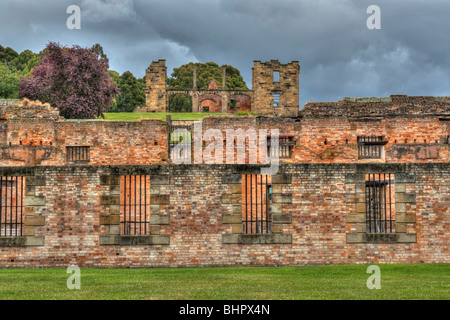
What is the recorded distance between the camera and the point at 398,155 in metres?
29.3

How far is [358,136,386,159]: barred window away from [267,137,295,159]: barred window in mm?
3446

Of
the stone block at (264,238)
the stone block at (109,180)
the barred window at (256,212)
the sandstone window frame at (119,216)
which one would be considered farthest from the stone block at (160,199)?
the barred window at (256,212)

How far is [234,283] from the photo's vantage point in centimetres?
1191

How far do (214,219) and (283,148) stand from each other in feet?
49.1

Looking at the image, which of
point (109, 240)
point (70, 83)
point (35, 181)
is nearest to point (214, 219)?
point (109, 240)

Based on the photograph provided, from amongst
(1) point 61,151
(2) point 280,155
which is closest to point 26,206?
(1) point 61,151

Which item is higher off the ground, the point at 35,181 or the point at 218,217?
the point at 35,181

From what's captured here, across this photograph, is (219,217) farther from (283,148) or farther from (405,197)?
(283,148)

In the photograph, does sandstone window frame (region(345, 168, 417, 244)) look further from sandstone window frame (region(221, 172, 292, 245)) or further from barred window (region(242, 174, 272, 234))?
barred window (region(242, 174, 272, 234))

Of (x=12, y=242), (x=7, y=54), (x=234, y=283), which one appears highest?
(x=7, y=54)

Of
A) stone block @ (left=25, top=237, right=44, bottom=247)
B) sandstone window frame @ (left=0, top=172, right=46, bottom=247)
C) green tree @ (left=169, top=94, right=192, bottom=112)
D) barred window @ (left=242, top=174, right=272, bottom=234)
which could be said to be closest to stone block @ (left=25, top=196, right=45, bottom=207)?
sandstone window frame @ (left=0, top=172, right=46, bottom=247)

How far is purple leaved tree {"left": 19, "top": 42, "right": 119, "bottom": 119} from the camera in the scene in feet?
138

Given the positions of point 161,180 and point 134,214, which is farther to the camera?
point 134,214

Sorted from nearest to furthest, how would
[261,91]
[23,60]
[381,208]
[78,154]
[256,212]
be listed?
[256,212], [381,208], [78,154], [261,91], [23,60]
